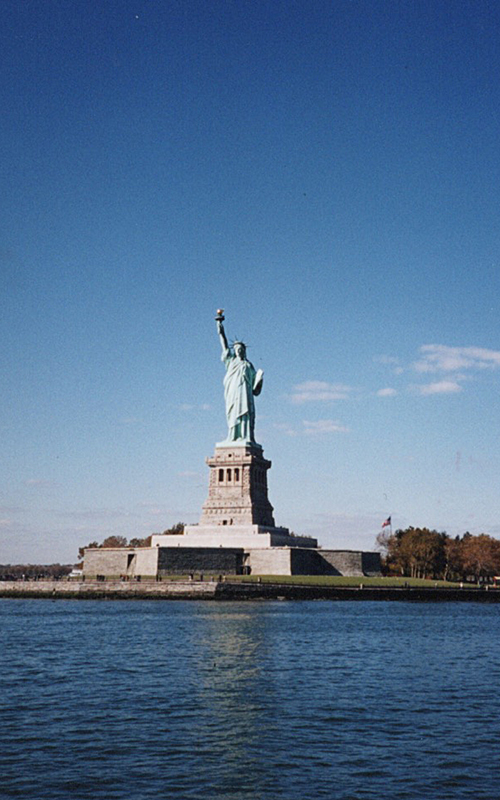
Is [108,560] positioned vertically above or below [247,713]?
above

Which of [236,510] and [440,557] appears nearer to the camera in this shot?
[236,510]

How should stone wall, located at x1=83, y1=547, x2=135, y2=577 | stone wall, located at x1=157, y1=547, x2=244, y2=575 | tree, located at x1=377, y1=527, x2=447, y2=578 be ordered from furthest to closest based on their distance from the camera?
tree, located at x1=377, y1=527, x2=447, y2=578
stone wall, located at x1=83, y1=547, x2=135, y2=577
stone wall, located at x1=157, y1=547, x2=244, y2=575

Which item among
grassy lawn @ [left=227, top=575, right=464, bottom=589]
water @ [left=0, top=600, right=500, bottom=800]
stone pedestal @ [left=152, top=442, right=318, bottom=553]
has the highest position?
stone pedestal @ [left=152, top=442, right=318, bottom=553]

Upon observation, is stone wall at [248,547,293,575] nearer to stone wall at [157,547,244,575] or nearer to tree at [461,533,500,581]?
stone wall at [157,547,244,575]

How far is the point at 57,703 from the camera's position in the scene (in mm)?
21906

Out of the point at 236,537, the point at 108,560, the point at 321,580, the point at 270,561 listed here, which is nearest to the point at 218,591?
the point at 321,580

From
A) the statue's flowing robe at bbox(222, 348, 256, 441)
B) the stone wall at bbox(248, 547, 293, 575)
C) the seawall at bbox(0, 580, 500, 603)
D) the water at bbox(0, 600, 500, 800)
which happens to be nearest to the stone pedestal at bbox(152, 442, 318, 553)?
the stone wall at bbox(248, 547, 293, 575)

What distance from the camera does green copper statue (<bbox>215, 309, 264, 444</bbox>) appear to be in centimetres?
8138

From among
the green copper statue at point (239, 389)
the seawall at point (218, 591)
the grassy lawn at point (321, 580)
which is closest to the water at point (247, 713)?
the seawall at point (218, 591)

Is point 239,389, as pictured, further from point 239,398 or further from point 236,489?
point 236,489

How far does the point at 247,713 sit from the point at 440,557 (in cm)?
7686

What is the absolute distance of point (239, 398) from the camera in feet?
268

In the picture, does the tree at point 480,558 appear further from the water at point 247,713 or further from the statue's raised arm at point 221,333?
the water at point 247,713

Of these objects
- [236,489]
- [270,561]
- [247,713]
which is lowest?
[247,713]
